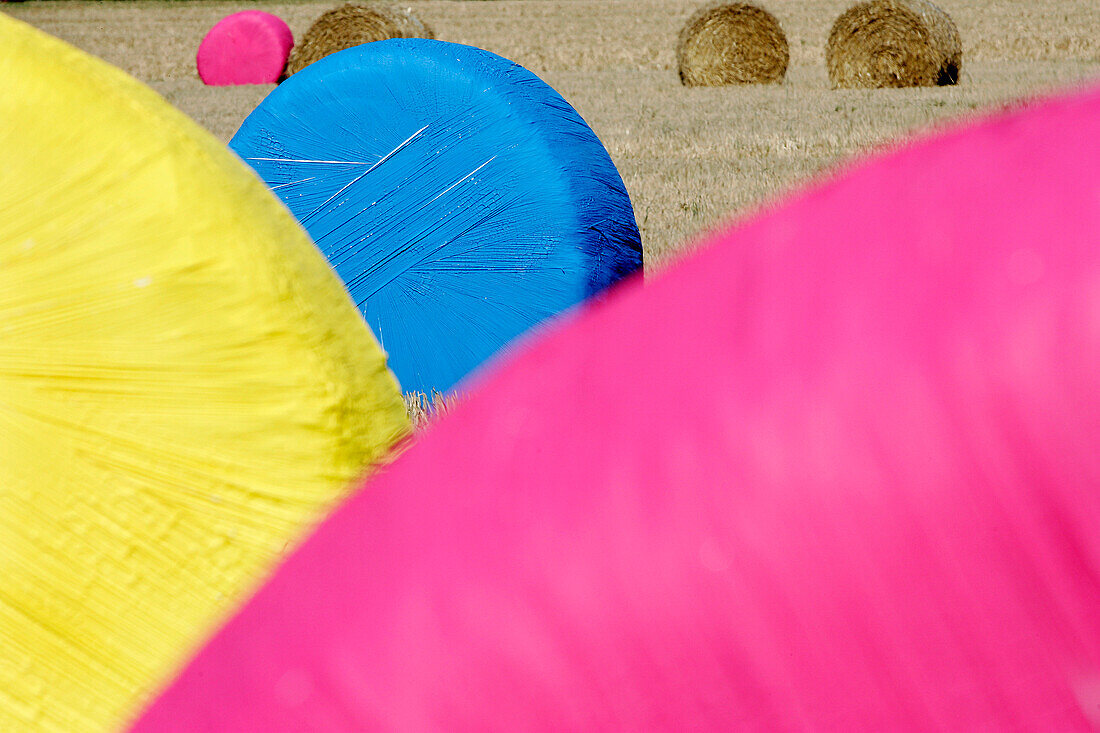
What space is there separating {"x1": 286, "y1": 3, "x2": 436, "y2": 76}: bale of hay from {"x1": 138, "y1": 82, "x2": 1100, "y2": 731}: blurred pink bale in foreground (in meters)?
11.6

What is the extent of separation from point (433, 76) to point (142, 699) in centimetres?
225

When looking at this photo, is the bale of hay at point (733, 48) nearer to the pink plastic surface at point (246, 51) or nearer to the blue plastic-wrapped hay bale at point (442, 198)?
the pink plastic surface at point (246, 51)

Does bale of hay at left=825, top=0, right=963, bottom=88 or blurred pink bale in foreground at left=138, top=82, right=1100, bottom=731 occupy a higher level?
bale of hay at left=825, top=0, right=963, bottom=88

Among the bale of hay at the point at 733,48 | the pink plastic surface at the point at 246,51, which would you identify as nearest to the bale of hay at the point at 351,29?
the pink plastic surface at the point at 246,51

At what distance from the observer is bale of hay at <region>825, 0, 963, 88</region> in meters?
10.6

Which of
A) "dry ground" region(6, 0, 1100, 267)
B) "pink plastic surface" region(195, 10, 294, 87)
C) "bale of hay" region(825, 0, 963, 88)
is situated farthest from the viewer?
"pink plastic surface" region(195, 10, 294, 87)

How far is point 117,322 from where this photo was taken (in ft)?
4.42

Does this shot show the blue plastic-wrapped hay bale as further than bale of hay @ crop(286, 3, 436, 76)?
No

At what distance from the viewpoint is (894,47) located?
10773 mm

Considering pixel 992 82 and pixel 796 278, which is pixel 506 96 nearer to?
pixel 796 278

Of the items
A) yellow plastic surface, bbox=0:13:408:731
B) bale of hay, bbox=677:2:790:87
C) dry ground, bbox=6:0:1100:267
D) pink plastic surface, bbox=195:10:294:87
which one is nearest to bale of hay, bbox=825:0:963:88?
dry ground, bbox=6:0:1100:267

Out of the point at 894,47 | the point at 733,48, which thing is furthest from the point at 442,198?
the point at 733,48

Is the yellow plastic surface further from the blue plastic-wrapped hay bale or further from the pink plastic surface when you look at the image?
the pink plastic surface

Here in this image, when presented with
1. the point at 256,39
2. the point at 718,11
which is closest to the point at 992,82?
the point at 718,11
